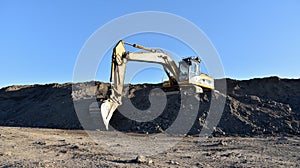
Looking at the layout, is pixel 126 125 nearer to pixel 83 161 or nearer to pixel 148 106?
pixel 148 106

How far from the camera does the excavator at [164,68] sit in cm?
1358

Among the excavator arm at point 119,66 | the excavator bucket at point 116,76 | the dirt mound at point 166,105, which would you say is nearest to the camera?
the excavator arm at point 119,66

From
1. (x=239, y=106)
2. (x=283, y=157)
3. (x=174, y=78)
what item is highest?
(x=174, y=78)

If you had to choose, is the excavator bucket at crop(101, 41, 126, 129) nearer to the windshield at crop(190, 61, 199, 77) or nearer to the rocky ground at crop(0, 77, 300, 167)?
the rocky ground at crop(0, 77, 300, 167)

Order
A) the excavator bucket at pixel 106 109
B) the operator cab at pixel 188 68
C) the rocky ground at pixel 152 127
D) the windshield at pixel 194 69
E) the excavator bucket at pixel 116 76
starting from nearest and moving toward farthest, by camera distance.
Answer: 1. the rocky ground at pixel 152 127
2. the excavator bucket at pixel 106 109
3. the excavator bucket at pixel 116 76
4. the operator cab at pixel 188 68
5. the windshield at pixel 194 69

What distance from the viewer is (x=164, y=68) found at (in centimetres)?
1748

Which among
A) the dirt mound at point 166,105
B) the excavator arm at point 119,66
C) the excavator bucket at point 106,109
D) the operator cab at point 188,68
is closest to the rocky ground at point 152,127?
the dirt mound at point 166,105

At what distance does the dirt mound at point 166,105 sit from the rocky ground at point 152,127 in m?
0.05

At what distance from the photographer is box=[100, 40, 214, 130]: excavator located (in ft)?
44.5

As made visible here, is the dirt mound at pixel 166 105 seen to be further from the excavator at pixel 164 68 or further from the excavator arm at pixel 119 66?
A: the excavator arm at pixel 119 66

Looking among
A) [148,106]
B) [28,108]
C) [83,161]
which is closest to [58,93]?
[28,108]

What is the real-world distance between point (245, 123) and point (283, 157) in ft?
28.1

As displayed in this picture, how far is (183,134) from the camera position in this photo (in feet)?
48.3

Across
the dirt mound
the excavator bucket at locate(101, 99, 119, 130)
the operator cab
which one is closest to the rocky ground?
the dirt mound
